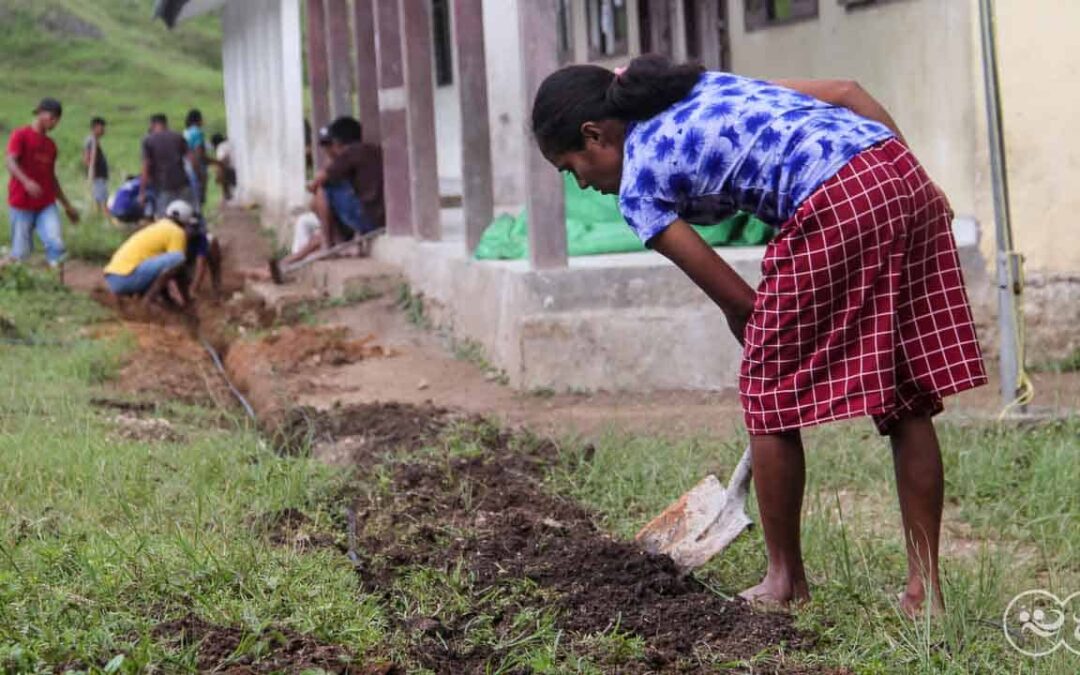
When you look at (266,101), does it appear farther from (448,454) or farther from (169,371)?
(448,454)

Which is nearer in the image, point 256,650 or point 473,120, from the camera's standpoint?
point 256,650

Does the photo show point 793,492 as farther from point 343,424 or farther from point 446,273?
point 446,273

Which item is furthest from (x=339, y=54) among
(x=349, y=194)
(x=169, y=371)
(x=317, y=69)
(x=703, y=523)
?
(x=703, y=523)

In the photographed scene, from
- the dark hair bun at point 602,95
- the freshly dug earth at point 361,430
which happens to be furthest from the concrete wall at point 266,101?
the dark hair bun at point 602,95

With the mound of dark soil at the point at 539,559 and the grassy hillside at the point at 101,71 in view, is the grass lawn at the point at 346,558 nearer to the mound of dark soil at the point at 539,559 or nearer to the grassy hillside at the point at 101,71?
the mound of dark soil at the point at 539,559

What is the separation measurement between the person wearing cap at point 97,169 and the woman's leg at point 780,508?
16588 millimetres

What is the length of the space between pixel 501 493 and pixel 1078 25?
398cm

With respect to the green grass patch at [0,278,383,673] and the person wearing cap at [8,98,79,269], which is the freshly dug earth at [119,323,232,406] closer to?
the green grass patch at [0,278,383,673]

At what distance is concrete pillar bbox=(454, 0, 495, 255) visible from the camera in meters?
8.98

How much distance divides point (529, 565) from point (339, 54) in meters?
9.91

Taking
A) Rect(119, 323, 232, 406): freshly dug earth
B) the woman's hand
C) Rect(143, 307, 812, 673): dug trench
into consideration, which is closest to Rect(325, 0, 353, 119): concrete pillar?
Rect(119, 323, 232, 406): freshly dug earth

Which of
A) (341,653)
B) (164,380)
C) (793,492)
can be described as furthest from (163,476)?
(164,380)

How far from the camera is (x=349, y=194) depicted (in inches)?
496

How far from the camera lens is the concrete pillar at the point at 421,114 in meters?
10.0
